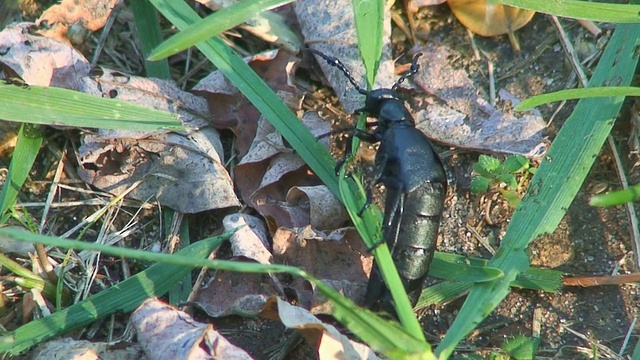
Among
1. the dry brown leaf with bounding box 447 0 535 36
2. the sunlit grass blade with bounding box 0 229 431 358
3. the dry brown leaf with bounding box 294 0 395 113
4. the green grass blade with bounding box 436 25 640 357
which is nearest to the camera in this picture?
the sunlit grass blade with bounding box 0 229 431 358

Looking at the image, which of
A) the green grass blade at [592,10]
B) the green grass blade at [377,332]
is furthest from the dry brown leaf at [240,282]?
the green grass blade at [592,10]

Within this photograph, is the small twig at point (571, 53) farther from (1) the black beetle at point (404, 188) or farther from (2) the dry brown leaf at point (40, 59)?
(2) the dry brown leaf at point (40, 59)

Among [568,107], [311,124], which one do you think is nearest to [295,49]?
[311,124]

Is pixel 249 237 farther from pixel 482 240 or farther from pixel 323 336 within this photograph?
pixel 482 240

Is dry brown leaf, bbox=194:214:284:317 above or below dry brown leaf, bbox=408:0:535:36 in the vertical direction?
below

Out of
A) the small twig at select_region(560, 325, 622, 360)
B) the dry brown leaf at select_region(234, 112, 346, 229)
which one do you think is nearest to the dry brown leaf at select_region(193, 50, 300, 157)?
the dry brown leaf at select_region(234, 112, 346, 229)

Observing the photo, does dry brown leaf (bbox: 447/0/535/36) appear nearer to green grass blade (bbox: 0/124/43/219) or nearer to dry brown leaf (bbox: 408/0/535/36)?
dry brown leaf (bbox: 408/0/535/36)
